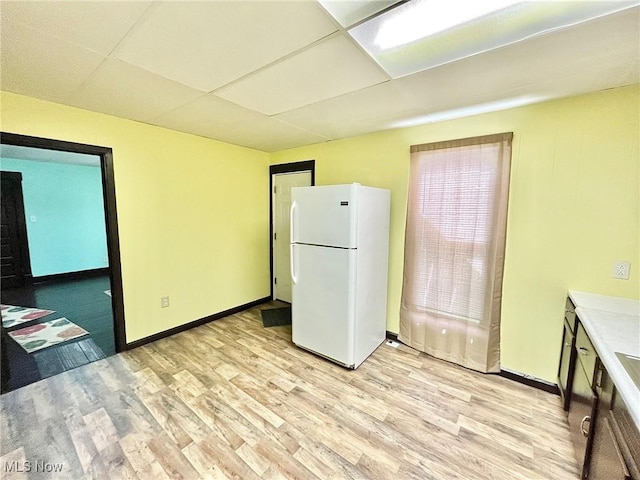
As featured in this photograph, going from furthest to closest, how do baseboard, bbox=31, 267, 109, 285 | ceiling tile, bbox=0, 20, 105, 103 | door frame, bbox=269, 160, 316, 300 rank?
baseboard, bbox=31, 267, 109, 285 < door frame, bbox=269, 160, 316, 300 < ceiling tile, bbox=0, 20, 105, 103

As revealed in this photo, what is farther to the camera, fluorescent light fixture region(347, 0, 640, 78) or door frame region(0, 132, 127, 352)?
door frame region(0, 132, 127, 352)

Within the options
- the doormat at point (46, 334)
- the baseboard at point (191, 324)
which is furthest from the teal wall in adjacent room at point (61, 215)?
the baseboard at point (191, 324)

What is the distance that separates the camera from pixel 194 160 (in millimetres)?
3025

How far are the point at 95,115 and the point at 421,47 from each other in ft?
8.89

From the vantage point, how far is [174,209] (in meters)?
2.91

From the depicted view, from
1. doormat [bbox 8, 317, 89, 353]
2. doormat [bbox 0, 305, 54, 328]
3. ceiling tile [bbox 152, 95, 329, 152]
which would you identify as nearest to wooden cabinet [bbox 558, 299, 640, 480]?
ceiling tile [bbox 152, 95, 329, 152]

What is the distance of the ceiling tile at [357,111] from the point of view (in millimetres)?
1902

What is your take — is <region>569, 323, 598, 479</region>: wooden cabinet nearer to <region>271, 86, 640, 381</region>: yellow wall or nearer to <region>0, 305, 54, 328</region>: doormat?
<region>271, 86, 640, 381</region>: yellow wall

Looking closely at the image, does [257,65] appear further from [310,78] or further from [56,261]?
[56,261]

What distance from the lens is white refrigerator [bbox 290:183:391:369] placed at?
2295 mm

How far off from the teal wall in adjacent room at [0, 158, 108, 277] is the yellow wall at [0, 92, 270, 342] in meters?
3.18

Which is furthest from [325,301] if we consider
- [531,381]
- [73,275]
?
[73,275]

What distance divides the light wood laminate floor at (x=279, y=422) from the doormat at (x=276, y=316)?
0.80m

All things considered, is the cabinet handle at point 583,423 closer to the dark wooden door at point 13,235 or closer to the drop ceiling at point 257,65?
the drop ceiling at point 257,65
